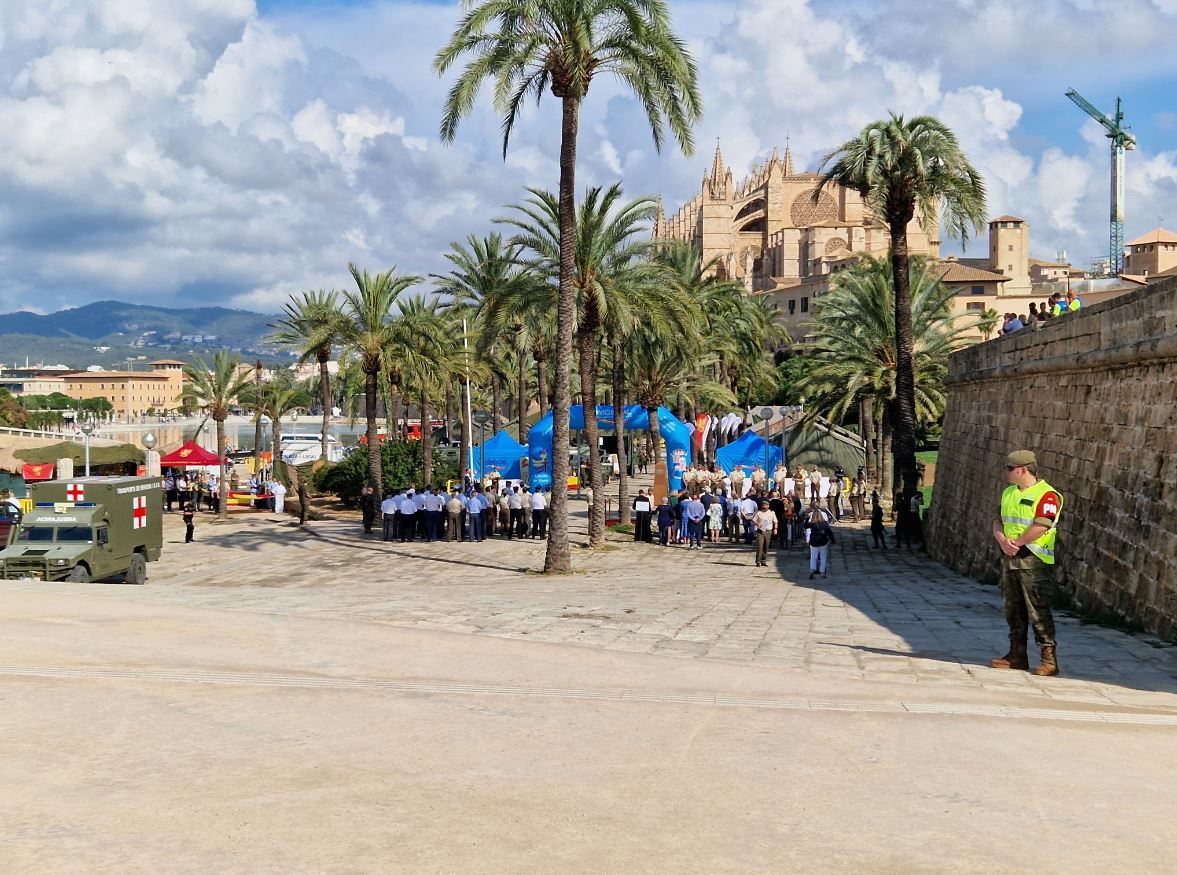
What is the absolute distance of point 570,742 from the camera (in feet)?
22.9

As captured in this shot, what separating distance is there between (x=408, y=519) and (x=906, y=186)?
46.9 ft

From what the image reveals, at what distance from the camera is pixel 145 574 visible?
67.0ft

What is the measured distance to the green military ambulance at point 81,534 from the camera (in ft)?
58.7

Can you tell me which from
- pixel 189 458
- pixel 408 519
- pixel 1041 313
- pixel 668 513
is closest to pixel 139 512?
pixel 408 519

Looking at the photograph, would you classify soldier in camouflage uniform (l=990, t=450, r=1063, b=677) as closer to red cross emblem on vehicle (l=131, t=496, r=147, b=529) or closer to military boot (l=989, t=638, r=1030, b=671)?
military boot (l=989, t=638, r=1030, b=671)

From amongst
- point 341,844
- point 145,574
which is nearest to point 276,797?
point 341,844

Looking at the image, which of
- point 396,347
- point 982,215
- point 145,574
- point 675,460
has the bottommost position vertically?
point 145,574

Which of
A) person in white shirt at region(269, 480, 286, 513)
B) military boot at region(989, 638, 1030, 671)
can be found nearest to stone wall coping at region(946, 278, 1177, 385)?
military boot at region(989, 638, 1030, 671)

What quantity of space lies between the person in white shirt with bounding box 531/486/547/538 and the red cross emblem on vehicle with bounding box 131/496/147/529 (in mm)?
10374

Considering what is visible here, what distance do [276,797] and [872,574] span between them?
16222 millimetres

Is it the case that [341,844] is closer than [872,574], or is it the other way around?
[341,844]

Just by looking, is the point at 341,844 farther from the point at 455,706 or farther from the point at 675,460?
the point at 675,460

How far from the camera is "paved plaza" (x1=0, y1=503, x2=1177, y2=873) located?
5137 mm

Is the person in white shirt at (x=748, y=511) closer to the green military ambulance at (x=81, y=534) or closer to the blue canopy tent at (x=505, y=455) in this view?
the blue canopy tent at (x=505, y=455)
